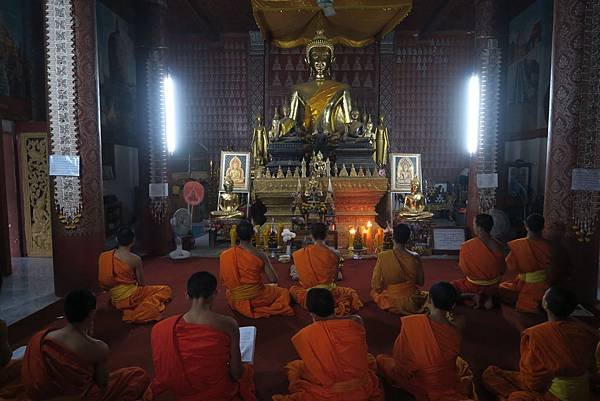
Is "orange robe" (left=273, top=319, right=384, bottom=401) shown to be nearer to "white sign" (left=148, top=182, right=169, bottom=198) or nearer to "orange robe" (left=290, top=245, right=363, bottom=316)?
"orange robe" (left=290, top=245, right=363, bottom=316)

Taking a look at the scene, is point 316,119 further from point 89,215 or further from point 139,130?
point 89,215

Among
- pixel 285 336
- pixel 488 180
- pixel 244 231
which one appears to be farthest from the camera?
pixel 488 180

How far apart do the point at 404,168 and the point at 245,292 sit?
6.25 meters

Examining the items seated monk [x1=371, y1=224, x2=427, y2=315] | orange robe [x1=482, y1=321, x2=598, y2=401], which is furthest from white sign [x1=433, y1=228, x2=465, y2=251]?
orange robe [x1=482, y1=321, x2=598, y2=401]

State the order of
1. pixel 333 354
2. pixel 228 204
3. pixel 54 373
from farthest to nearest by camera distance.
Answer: pixel 228 204 < pixel 333 354 < pixel 54 373

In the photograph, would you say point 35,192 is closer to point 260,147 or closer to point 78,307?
point 260,147

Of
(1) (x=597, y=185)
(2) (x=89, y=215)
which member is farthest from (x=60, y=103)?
(1) (x=597, y=185)

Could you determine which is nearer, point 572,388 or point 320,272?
point 572,388

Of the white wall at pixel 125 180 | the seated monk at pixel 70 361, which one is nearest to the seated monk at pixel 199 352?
the seated monk at pixel 70 361

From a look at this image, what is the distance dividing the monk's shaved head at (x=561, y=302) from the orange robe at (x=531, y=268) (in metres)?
2.41

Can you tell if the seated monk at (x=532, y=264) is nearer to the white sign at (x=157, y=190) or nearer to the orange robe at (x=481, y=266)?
the orange robe at (x=481, y=266)

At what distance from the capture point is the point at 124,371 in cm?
331

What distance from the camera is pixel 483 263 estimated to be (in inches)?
211

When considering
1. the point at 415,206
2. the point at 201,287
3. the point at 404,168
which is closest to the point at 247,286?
the point at 201,287
